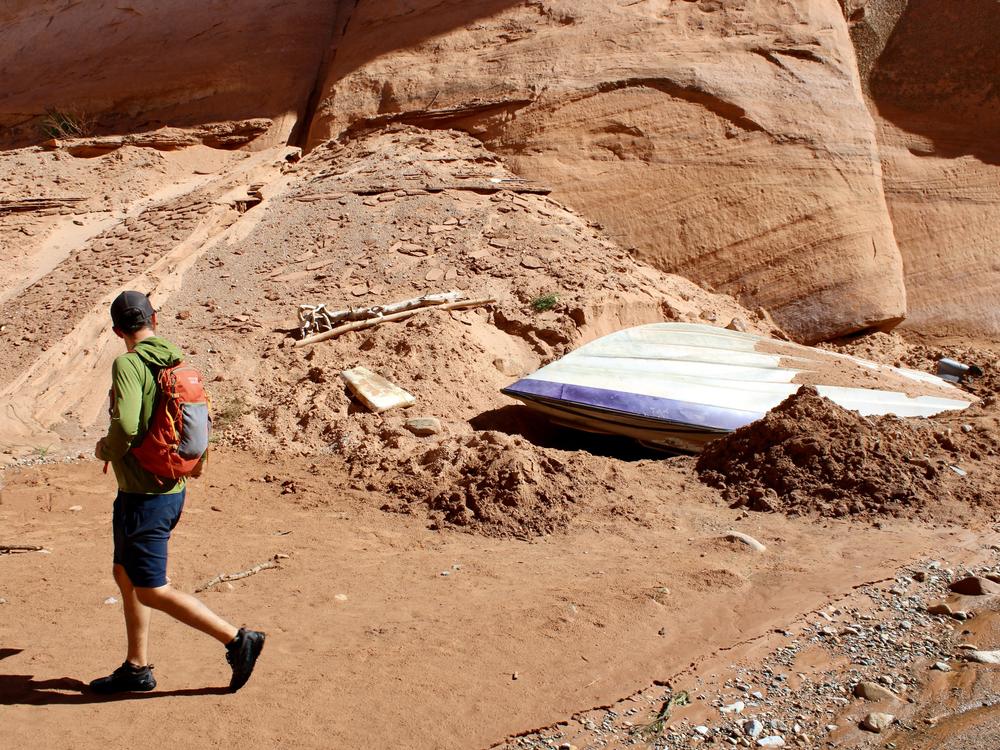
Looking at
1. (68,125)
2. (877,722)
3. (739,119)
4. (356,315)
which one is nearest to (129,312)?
(877,722)

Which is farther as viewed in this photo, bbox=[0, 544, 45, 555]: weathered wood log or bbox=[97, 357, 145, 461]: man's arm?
bbox=[0, 544, 45, 555]: weathered wood log

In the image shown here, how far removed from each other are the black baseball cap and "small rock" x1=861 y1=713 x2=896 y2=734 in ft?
8.09

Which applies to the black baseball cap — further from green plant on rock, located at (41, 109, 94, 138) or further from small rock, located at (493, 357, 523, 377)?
green plant on rock, located at (41, 109, 94, 138)

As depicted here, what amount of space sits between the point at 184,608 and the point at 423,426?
303 cm

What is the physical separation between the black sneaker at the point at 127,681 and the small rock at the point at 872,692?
219cm

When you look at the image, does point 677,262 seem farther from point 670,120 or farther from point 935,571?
point 935,571

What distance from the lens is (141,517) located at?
2828 millimetres

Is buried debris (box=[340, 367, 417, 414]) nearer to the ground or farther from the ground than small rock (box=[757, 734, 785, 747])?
nearer to the ground

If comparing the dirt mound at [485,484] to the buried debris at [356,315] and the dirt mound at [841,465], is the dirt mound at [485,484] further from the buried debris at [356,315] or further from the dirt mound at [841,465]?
the buried debris at [356,315]

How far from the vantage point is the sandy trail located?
2.88 meters

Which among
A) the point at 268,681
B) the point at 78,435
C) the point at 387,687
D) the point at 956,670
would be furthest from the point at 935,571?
the point at 78,435

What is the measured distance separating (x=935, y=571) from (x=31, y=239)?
8.77 metres

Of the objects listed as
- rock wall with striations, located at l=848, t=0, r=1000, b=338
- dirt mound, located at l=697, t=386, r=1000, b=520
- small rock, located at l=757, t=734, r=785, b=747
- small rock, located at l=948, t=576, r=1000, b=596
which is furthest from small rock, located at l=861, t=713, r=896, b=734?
rock wall with striations, located at l=848, t=0, r=1000, b=338

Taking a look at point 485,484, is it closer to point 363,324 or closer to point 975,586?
point 975,586
